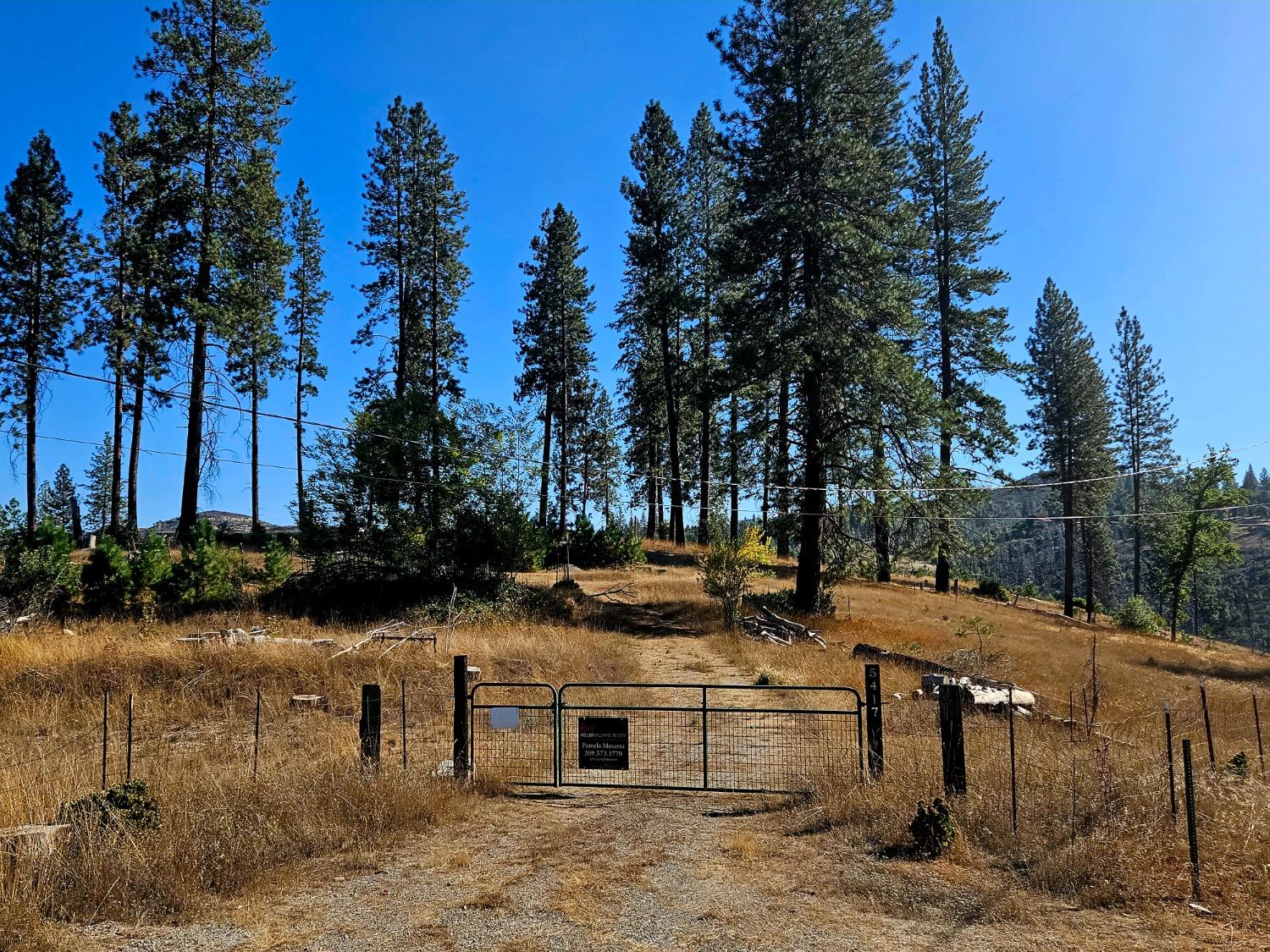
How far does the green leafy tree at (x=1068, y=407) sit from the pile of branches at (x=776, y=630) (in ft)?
105

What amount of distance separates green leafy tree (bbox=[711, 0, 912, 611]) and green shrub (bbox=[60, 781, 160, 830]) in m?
18.2

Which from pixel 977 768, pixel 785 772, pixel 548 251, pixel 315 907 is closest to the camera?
pixel 315 907

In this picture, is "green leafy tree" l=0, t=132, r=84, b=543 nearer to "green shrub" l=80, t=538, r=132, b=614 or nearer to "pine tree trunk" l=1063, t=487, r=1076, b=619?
"green shrub" l=80, t=538, r=132, b=614

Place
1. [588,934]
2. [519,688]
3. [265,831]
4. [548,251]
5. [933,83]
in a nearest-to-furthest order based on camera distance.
→ [588,934]
[265,831]
[519,688]
[933,83]
[548,251]

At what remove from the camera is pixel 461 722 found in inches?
381

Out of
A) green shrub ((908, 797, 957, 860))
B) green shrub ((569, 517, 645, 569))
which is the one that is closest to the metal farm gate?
green shrub ((908, 797, 957, 860))

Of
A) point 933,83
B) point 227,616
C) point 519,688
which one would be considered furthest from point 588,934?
point 933,83

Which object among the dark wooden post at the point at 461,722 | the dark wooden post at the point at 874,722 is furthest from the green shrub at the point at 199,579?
the dark wooden post at the point at 874,722

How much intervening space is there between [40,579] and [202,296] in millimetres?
9608

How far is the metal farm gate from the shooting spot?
9.27 meters

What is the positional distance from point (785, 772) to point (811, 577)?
548 inches

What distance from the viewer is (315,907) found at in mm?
6082

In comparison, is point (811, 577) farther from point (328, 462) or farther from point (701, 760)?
point (328, 462)

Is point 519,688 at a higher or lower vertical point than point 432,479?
lower
